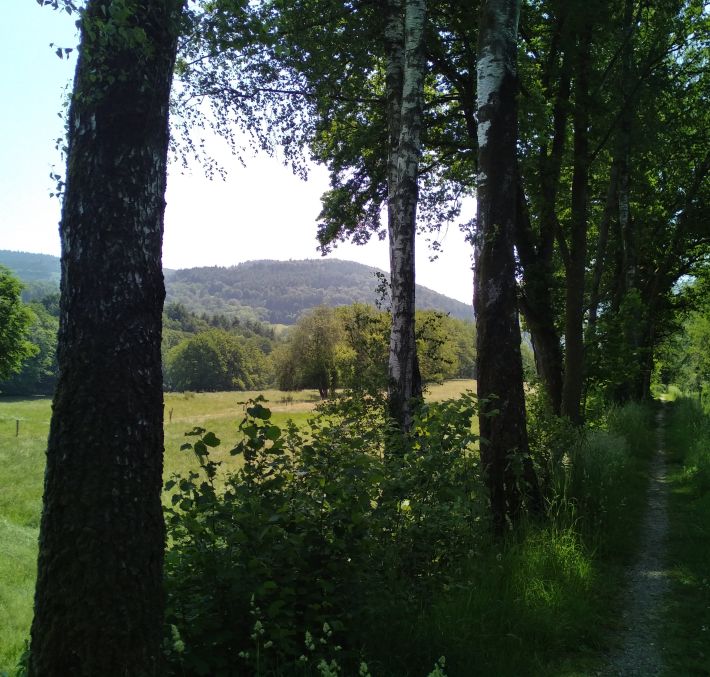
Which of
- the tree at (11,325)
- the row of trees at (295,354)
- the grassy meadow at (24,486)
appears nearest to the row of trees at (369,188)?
the row of trees at (295,354)

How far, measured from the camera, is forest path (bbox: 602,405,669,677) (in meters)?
4.45

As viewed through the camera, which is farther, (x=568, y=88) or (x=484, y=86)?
(x=568, y=88)

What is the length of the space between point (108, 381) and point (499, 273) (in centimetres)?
480

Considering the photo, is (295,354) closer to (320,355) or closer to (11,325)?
(320,355)

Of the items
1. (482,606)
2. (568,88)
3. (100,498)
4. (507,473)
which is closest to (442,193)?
(568,88)

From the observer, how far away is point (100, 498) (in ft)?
9.21

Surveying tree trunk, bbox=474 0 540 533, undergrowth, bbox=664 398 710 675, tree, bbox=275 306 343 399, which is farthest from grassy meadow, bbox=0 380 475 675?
undergrowth, bbox=664 398 710 675

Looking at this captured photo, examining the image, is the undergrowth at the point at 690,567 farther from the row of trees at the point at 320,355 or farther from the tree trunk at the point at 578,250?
the row of trees at the point at 320,355

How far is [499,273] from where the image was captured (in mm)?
6559

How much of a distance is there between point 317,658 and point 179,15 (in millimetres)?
3891

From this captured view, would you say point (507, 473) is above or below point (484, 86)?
below

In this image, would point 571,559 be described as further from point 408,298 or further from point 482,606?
point 408,298

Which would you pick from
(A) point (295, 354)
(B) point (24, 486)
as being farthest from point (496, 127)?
(A) point (295, 354)

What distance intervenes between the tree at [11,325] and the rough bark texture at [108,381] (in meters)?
49.4
